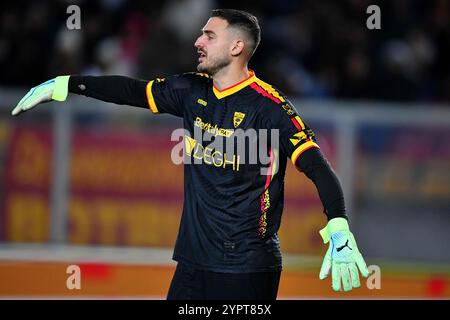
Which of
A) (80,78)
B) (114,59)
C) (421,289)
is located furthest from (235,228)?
(114,59)

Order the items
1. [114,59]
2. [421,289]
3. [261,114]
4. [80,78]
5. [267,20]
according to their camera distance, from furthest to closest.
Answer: [267,20] → [114,59] → [421,289] → [80,78] → [261,114]

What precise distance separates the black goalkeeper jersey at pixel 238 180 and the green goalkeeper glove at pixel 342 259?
19.3 inches

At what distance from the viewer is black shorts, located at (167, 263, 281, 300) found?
612 centimetres

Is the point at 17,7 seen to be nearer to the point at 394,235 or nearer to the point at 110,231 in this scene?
the point at 110,231

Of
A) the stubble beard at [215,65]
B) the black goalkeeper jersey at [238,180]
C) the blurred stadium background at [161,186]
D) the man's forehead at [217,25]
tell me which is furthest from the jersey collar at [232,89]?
the blurred stadium background at [161,186]

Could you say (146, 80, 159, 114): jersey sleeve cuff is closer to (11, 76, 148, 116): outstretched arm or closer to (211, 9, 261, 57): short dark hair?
(11, 76, 148, 116): outstretched arm

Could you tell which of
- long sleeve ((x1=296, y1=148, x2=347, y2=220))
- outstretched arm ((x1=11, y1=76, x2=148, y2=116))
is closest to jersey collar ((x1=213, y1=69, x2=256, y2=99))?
outstretched arm ((x1=11, y1=76, x2=148, y2=116))

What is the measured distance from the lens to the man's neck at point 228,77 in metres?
6.31

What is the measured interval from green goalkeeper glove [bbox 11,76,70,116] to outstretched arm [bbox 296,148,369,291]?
1611 mm

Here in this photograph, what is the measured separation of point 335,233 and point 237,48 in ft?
4.30

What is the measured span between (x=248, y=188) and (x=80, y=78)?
134 cm

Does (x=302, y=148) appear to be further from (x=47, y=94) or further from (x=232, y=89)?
(x=47, y=94)

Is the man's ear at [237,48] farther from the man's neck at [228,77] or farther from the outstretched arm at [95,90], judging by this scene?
the outstretched arm at [95,90]
